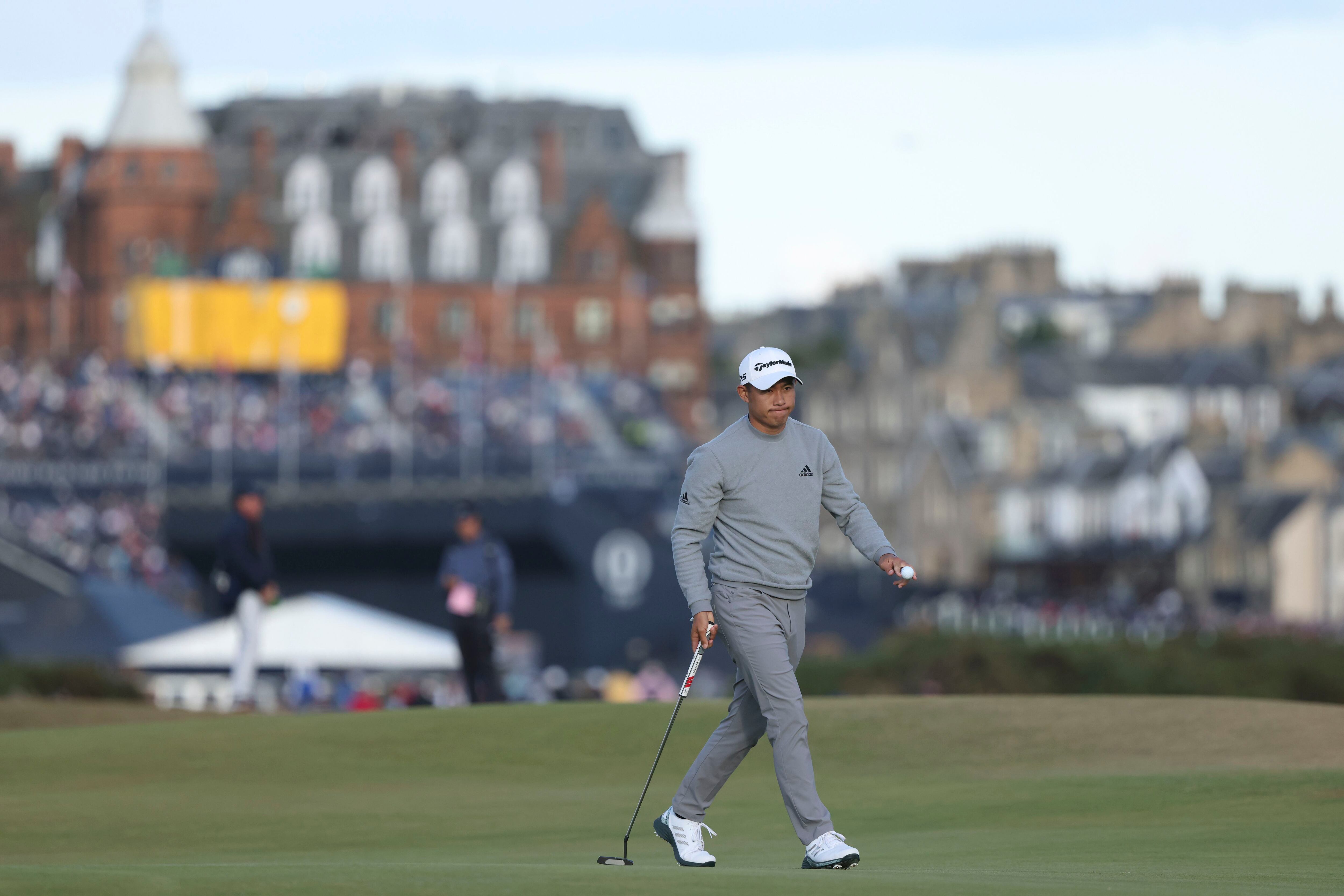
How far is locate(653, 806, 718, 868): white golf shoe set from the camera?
10.2m

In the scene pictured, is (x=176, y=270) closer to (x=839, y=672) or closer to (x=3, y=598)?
(x=3, y=598)

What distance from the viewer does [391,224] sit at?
96562mm

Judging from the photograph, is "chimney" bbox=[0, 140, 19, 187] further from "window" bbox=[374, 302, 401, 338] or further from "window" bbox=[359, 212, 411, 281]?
"window" bbox=[374, 302, 401, 338]

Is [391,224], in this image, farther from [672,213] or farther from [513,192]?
[672,213]

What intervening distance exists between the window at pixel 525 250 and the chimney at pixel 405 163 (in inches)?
159

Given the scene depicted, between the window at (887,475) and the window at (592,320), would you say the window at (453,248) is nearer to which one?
the window at (592,320)

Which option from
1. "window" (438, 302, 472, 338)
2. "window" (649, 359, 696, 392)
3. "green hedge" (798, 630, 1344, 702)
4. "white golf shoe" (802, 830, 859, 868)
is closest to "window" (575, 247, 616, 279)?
"window" (649, 359, 696, 392)

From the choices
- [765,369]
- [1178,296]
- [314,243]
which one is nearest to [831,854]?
[765,369]

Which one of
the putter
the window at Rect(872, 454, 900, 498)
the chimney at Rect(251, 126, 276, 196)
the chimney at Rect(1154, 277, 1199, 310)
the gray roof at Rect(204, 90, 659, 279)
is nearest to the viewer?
the putter

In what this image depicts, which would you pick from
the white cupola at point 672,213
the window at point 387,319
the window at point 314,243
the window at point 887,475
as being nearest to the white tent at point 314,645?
the window at point 387,319

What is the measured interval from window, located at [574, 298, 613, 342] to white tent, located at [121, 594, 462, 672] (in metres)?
62.6

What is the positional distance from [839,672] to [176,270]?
65194mm

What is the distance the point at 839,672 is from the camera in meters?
28.0

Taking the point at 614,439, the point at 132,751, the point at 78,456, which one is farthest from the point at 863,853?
the point at 614,439
